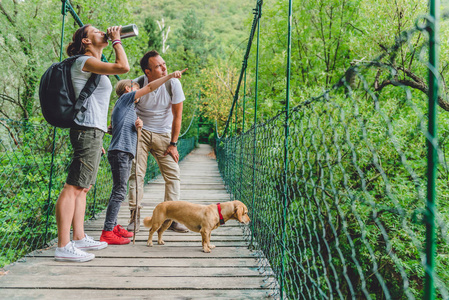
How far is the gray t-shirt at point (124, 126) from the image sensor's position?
92.2 inches

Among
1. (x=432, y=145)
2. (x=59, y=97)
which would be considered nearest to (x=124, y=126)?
(x=59, y=97)

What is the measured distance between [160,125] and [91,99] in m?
0.86

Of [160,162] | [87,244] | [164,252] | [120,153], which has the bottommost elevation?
[164,252]

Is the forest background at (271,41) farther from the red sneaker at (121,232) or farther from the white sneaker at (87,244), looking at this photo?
the white sneaker at (87,244)

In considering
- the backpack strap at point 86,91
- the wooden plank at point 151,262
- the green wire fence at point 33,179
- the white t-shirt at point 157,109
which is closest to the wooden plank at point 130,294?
the wooden plank at point 151,262

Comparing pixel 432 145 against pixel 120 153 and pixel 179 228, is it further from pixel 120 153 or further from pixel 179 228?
pixel 179 228

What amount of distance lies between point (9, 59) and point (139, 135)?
6.90 metres

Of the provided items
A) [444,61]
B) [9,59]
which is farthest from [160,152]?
[9,59]

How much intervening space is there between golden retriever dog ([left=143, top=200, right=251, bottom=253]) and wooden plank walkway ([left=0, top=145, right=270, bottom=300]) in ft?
0.54

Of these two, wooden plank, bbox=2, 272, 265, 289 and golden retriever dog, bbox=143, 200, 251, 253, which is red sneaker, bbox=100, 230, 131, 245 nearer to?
golden retriever dog, bbox=143, 200, 251, 253

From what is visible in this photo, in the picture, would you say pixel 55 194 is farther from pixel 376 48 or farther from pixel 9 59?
pixel 376 48

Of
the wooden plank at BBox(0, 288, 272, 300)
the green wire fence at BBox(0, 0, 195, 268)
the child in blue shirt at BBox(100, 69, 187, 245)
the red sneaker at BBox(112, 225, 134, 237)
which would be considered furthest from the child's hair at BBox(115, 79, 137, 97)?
the wooden plank at BBox(0, 288, 272, 300)

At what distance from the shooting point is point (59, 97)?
1.77m

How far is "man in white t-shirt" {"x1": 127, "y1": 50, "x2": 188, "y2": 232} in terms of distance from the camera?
262 centimetres
